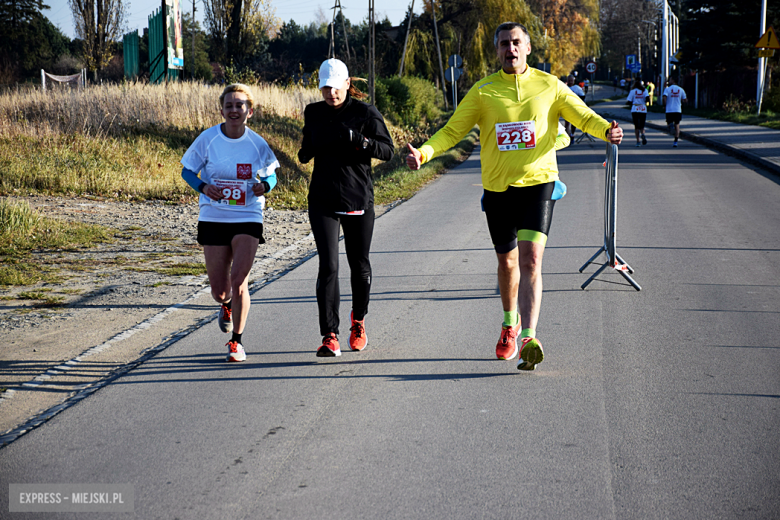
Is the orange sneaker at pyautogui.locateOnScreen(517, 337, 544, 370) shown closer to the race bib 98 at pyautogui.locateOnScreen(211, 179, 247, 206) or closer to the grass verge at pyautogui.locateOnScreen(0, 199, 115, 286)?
the race bib 98 at pyautogui.locateOnScreen(211, 179, 247, 206)

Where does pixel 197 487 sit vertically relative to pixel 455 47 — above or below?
below

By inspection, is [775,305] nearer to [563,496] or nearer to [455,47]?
[563,496]

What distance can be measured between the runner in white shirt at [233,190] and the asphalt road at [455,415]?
0.58m

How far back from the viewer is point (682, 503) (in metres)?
3.27

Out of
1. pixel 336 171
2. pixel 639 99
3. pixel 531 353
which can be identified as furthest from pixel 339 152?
pixel 639 99

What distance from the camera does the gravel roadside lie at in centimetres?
505

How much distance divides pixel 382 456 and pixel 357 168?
2.17 m

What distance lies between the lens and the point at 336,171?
526 centimetres

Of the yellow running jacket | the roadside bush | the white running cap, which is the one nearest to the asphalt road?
the yellow running jacket

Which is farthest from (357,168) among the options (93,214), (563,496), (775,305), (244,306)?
(93,214)

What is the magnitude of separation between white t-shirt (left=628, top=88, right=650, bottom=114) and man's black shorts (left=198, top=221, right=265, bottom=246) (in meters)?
19.0

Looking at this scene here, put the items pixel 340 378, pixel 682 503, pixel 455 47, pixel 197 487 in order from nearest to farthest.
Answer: pixel 682 503
pixel 197 487
pixel 340 378
pixel 455 47

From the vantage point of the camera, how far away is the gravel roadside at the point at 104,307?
5051 mm

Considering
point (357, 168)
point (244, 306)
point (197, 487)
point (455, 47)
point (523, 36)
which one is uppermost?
point (455, 47)
